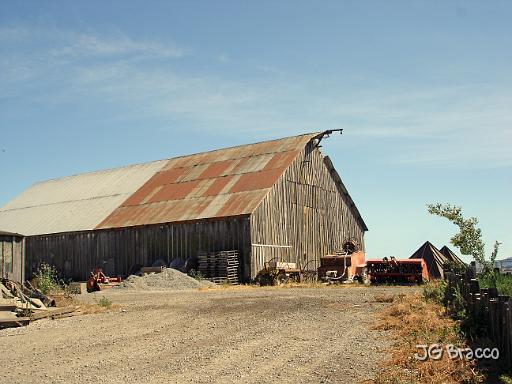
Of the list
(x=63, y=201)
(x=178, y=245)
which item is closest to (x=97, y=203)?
(x=63, y=201)

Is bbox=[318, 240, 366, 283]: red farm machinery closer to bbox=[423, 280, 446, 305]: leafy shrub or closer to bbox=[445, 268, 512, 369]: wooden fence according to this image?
bbox=[423, 280, 446, 305]: leafy shrub

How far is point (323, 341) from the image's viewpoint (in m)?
11.9

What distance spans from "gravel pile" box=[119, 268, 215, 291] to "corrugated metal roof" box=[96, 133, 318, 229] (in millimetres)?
4374

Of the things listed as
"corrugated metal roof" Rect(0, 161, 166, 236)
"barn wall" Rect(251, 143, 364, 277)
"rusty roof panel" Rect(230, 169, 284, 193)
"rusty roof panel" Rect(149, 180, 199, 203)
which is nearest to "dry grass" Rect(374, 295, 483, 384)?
"barn wall" Rect(251, 143, 364, 277)

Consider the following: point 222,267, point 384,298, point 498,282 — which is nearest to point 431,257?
point 222,267

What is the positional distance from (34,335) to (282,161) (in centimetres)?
2526

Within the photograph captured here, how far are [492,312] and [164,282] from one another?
76.0 ft

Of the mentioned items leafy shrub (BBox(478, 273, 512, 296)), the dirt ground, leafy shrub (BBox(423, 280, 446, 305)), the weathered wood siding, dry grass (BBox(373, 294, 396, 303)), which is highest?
the weathered wood siding

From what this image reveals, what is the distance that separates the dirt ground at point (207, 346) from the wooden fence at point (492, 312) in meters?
1.76

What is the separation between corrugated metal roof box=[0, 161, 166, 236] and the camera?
44.4 meters

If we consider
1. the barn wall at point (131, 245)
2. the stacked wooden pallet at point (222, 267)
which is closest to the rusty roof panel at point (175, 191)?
the barn wall at point (131, 245)

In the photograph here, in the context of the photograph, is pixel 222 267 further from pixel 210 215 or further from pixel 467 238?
pixel 467 238

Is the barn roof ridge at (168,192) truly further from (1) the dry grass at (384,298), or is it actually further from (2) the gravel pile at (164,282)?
(1) the dry grass at (384,298)

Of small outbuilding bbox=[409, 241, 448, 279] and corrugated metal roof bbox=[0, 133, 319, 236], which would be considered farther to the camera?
small outbuilding bbox=[409, 241, 448, 279]
